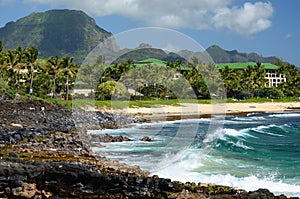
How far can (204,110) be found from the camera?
2041 inches

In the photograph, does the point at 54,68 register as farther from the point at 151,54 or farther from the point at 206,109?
the point at 151,54

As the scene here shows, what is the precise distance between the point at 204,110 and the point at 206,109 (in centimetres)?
323

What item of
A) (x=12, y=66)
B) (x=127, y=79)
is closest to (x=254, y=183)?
(x=127, y=79)

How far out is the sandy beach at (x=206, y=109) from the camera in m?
47.9

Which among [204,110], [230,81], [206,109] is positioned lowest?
[204,110]

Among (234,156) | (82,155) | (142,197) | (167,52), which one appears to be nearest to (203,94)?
(234,156)

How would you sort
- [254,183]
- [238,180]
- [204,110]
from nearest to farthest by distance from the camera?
→ [254,183] < [238,180] < [204,110]

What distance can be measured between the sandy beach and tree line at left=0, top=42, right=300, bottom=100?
3.47m

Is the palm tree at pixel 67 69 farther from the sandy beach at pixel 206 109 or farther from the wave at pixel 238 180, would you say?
the wave at pixel 238 180

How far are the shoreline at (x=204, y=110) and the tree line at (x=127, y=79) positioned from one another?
3.39m

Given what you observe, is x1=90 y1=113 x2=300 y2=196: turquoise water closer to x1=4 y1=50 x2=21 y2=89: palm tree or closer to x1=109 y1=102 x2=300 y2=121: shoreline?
x1=109 y1=102 x2=300 y2=121: shoreline

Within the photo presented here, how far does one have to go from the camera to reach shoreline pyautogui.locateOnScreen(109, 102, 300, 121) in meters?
47.0

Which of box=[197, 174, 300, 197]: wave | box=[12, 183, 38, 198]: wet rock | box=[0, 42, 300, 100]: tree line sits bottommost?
box=[197, 174, 300, 197]: wave

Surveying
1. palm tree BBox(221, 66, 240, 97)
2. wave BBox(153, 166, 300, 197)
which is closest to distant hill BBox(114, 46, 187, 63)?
wave BBox(153, 166, 300, 197)
